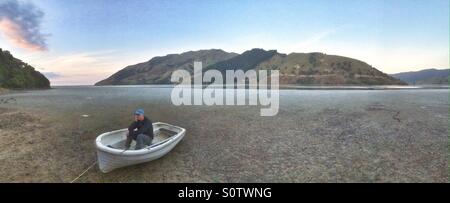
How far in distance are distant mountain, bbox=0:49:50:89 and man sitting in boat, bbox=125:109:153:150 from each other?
127495 mm

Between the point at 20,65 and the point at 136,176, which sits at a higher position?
the point at 20,65

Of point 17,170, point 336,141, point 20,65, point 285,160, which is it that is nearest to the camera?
point 17,170

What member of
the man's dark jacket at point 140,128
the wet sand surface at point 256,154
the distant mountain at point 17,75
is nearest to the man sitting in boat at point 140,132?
the man's dark jacket at point 140,128

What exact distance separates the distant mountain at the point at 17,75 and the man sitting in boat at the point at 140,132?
127 m

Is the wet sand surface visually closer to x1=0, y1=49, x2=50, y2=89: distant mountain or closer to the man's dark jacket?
the man's dark jacket

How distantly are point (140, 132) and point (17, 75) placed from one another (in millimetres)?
146920

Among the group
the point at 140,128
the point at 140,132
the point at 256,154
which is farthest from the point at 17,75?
the point at 256,154

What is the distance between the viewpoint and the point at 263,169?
11242 millimetres

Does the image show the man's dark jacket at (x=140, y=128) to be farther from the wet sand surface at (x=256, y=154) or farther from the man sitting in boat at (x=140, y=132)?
the wet sand surface at (x=256, y=154)

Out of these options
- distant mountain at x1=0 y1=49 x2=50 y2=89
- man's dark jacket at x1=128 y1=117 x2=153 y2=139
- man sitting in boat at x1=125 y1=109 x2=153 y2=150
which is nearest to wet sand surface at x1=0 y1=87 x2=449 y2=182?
man sitting in boat at x1=125 y1=109 x2=153 y2=150

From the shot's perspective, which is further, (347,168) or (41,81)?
(41,81)

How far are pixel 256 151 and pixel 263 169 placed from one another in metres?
2.56

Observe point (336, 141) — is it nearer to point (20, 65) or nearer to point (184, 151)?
point (184, 151)
